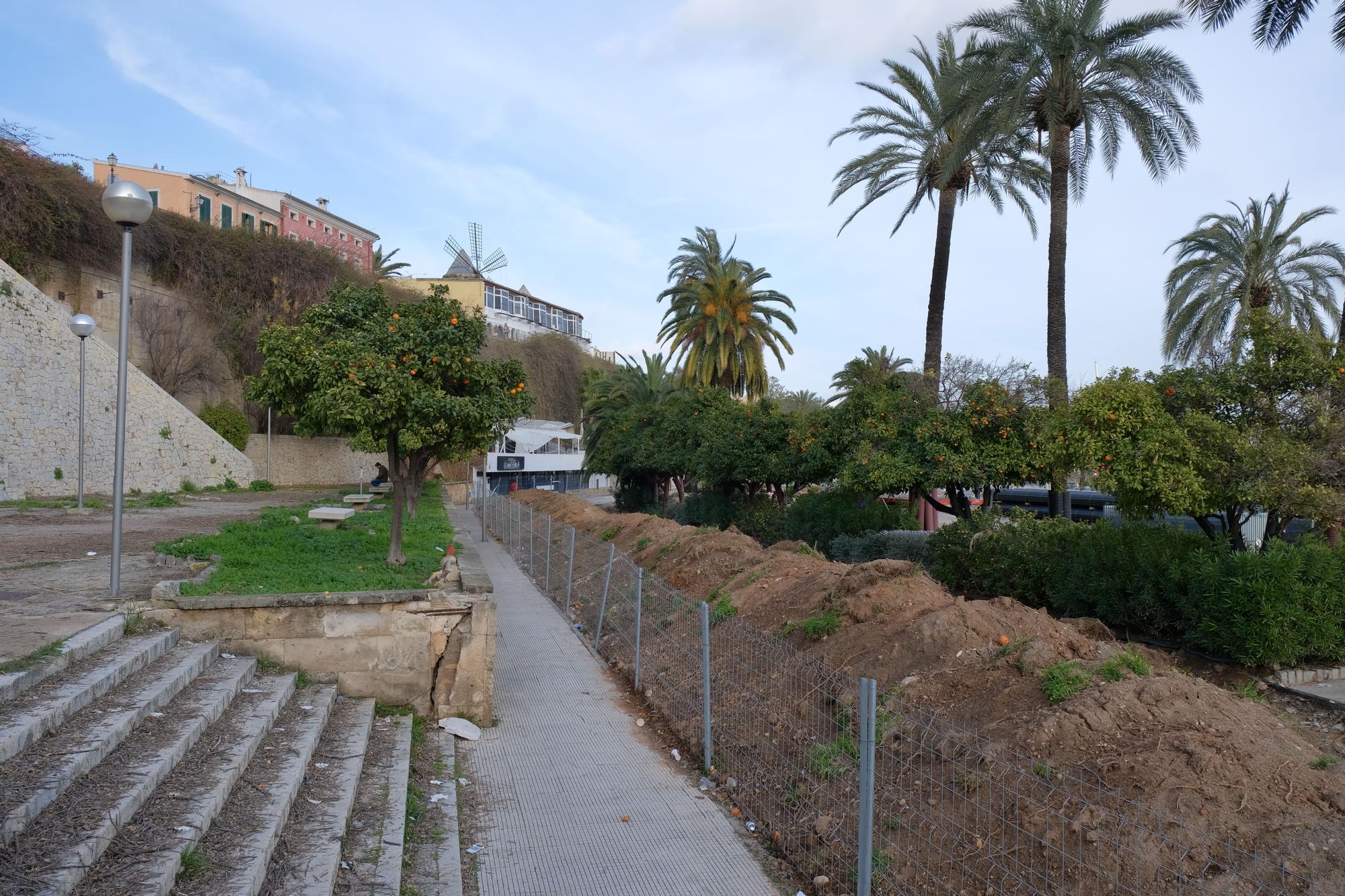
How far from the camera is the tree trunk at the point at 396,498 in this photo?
31.5ft

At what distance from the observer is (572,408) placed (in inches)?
3024

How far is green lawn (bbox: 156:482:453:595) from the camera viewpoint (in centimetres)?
739

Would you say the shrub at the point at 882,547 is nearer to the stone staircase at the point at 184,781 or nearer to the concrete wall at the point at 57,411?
the stone staircase at the point at 184,781

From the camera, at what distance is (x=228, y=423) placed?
130ft

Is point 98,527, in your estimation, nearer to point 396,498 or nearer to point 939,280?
point 396,498

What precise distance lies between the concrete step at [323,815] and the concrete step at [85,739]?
0.83m

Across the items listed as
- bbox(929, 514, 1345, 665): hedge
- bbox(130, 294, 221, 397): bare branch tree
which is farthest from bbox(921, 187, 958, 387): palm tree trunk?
bbox(130, 294, 221, 397): bare branch tree

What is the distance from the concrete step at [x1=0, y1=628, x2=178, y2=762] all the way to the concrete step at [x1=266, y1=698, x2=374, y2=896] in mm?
1224

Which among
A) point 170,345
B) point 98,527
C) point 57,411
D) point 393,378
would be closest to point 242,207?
point 170,345

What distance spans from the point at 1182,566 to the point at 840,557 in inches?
385

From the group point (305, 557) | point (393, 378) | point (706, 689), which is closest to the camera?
point (706, 689)

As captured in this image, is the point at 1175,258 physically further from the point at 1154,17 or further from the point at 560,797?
the point at 560,797

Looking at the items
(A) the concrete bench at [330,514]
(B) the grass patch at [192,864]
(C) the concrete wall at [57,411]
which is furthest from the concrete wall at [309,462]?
(B) the grass patch at [192,864]

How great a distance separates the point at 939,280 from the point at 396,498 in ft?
52.4
